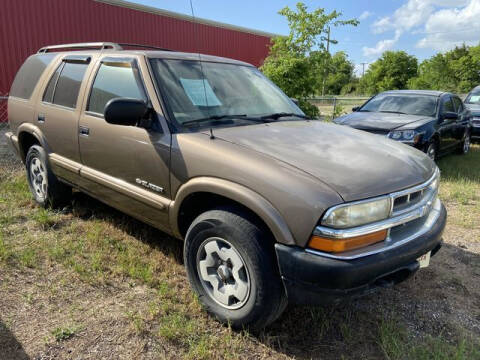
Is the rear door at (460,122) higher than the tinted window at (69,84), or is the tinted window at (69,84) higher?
the tinted window at (69,84)

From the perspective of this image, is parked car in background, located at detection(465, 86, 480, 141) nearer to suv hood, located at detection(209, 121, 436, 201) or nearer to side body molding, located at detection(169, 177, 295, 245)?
suv hood, located at detection(209, 121, 436, 201)

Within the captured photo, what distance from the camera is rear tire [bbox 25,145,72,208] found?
4270 mm

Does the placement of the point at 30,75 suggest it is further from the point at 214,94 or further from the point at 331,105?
the point at 331,105

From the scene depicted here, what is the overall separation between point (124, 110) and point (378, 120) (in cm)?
556

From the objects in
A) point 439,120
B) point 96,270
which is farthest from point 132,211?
point 439,120

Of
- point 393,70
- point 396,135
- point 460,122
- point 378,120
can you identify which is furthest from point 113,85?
point 393,70

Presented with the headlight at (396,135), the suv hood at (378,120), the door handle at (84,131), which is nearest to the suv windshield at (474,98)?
the suv hood at (378,120)

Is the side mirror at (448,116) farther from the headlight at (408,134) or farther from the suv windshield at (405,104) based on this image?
the headlight at (408,134)

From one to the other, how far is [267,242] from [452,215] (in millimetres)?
3632

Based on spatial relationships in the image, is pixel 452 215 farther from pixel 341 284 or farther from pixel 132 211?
pixel 132 211

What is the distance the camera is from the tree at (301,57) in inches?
392

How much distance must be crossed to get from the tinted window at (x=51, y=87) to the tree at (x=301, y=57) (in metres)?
6.54

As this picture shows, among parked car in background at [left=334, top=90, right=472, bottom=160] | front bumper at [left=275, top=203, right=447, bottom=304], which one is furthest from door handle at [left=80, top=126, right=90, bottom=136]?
parked car in background at [left=334, top=90, right=472, bottom=160]

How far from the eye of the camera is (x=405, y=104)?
7.91 m
